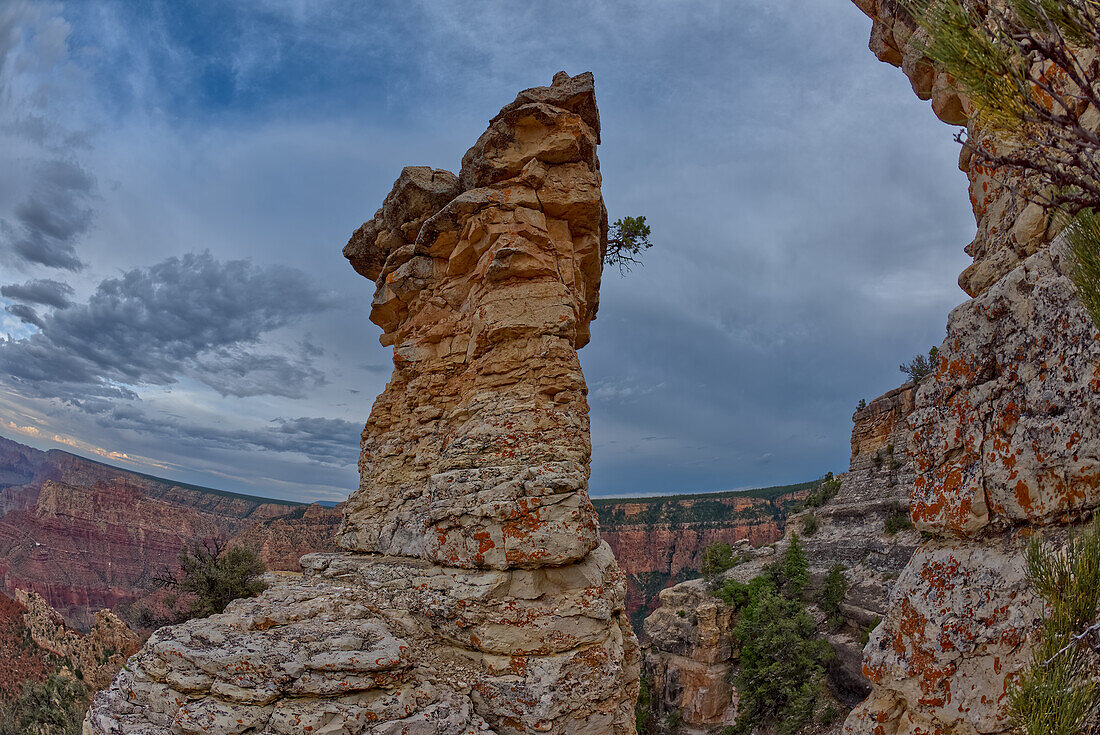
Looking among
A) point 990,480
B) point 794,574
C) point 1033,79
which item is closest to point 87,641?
point 794,574

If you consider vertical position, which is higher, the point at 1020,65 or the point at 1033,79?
the point at 1020,65

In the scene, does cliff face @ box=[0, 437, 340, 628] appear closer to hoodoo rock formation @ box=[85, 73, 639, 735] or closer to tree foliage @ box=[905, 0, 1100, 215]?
hoodoo rock formation @ box=[85, 73, 639, 735]

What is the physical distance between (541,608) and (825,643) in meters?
17.8

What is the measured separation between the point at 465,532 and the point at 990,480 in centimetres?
587

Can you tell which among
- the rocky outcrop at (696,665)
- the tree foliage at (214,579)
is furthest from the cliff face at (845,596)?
the tree foliage at (214,579)

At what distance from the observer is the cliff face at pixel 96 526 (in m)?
75.2

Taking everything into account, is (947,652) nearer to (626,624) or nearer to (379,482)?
(626,624)

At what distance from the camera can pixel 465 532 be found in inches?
281

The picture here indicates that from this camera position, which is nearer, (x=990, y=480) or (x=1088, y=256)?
(x=1088, y=256)

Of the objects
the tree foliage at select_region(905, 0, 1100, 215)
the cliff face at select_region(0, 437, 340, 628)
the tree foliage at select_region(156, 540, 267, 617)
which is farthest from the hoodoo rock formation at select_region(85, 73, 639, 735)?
the cliff face at select_region(0, 437, 340, 628)

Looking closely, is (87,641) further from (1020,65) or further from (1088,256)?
(1020,65)

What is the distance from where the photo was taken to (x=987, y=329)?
11.8 ft

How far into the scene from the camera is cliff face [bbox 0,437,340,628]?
247 ft

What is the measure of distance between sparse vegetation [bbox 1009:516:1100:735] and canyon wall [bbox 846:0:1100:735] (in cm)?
48
